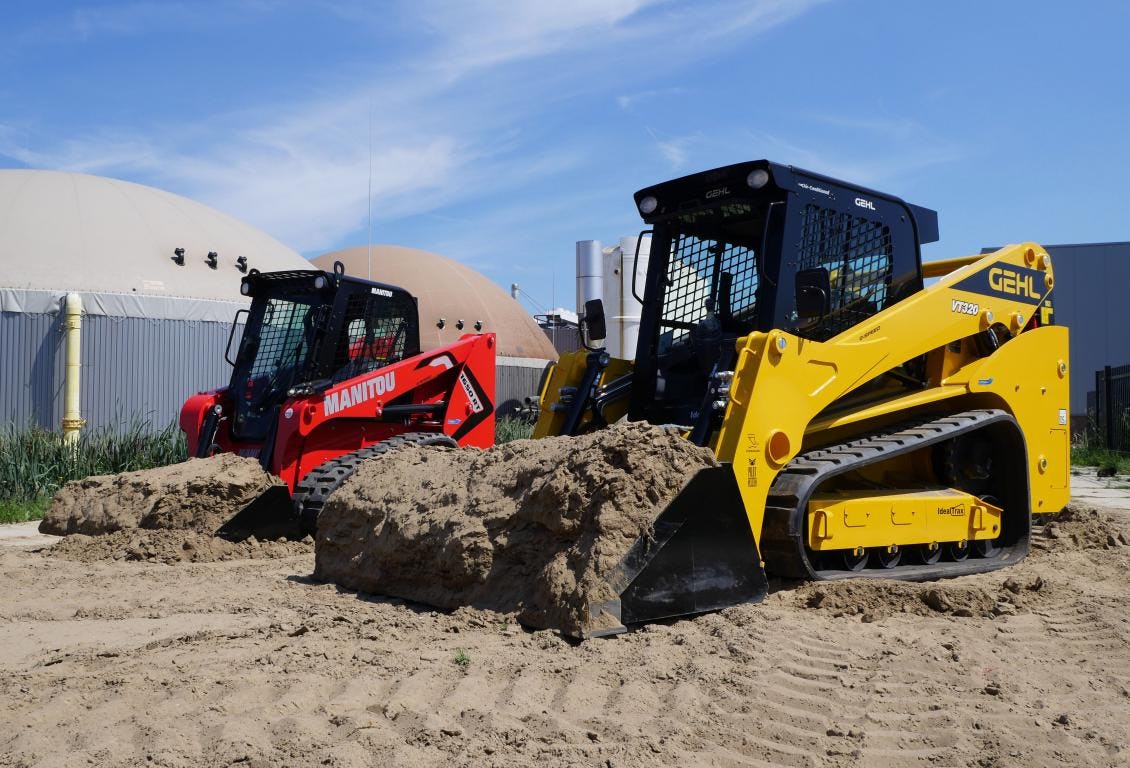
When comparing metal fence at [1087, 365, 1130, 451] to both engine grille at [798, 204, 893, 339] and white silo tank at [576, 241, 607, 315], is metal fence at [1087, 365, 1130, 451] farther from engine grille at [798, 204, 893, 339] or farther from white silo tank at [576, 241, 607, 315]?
engine grille at [798, 204, 893, 339]

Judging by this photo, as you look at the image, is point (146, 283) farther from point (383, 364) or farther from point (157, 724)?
point (157, 724)

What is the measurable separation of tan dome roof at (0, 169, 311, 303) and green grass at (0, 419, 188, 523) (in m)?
4.96

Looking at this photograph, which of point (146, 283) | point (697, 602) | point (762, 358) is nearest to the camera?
point (697, 602)

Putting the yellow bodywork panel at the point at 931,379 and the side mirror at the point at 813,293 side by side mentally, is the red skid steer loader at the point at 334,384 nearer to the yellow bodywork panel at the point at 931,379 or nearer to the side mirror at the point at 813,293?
the yellow bodywork panel at the point at 931,379

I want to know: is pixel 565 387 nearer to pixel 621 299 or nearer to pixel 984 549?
pixel 984 549

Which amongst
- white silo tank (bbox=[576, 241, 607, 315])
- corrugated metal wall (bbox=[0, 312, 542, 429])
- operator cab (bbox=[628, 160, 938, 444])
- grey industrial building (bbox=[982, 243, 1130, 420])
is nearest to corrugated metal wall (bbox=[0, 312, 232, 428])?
corrugated metal wall (bbox=[0, 312, 542, 429])

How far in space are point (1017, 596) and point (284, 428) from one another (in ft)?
18.5

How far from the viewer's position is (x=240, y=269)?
21.2 m

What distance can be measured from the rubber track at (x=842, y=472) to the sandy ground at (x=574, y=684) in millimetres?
244

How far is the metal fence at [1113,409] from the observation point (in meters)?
19.2

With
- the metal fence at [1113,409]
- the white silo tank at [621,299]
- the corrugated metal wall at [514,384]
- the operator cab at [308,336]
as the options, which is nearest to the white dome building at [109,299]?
the corrugated metal wall at [514,384]

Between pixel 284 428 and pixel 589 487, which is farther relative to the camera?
pixel 284 428

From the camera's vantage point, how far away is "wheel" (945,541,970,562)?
6500 millimetres

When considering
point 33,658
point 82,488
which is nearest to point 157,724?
point 33,658
